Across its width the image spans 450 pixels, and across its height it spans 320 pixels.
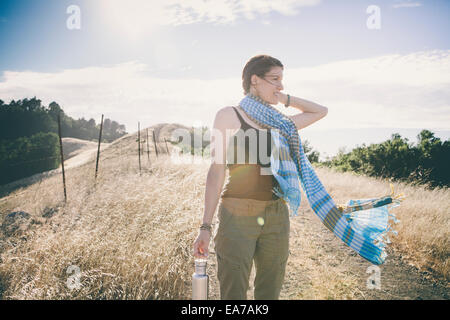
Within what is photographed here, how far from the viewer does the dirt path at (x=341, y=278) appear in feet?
11.0

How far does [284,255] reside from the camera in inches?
68.9

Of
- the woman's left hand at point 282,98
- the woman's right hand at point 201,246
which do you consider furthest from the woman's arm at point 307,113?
the woman's right hand at point 201,246

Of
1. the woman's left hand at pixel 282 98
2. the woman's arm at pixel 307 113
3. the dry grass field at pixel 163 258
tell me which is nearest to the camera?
the woman's left hand at pixel 282 98

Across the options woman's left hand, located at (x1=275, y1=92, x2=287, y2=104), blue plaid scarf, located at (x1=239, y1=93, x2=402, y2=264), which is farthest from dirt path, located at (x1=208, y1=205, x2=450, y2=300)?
woman's left hand, located at (x1=275, y1=92, x2=287, y2=104)

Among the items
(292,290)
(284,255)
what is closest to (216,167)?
(284,255)

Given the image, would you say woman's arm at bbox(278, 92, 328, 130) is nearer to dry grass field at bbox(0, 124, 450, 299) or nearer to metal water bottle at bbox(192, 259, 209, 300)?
metal water bottle at bbox(192, 259, 209, 300)

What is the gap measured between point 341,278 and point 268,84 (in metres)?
3.11

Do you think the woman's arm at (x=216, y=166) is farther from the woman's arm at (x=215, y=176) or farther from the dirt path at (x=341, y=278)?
the dirt path at (x=341, y=278)

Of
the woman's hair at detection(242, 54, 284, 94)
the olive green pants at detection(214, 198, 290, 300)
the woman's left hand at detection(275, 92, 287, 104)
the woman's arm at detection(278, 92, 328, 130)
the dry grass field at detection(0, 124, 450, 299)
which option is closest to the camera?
the olive green pants at detection(214, 198, 290, 300)

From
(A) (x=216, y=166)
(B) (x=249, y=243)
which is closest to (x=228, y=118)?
(A) (x=216, y=166)

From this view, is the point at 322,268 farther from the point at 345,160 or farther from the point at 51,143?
the point at 51,143

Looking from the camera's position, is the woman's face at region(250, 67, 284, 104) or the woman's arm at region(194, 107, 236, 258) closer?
the woman's arm at region(194, 107, 236, 258)

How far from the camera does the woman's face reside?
1.84 meters

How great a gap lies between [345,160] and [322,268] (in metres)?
15.7
